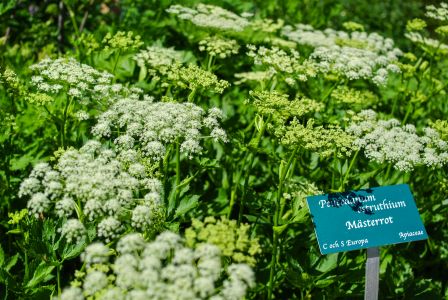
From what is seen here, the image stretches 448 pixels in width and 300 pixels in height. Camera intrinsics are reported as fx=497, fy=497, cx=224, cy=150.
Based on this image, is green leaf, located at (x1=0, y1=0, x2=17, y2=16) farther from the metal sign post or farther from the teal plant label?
the metal sign post

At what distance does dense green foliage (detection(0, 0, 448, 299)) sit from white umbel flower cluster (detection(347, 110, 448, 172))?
17 mm

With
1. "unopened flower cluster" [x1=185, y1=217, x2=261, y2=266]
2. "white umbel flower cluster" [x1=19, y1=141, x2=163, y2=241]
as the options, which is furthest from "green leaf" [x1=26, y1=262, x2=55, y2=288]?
"unopened flower cluster" [x1=185, y1=217, x2=261, y2=266]

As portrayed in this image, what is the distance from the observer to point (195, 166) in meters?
5.40

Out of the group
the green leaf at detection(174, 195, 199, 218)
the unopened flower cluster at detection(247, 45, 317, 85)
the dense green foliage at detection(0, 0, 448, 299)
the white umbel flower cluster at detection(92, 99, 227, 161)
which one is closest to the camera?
the dense green foliage at detection(0, 0, 448, 299)

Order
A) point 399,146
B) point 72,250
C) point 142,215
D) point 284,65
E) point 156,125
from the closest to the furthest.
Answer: point 142,215 < point 72,250 < point 156,125 < point 399,146 < point 284,65

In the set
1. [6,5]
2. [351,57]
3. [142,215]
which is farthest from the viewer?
[6,5]

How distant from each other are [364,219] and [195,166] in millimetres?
2153

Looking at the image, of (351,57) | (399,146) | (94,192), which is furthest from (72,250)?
(351,57)

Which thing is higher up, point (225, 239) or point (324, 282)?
point (225, 239)

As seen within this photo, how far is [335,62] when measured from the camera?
18.4 feet

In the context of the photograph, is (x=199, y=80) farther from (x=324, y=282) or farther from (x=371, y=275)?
(x=371, y=275)

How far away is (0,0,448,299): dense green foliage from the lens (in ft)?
9.84

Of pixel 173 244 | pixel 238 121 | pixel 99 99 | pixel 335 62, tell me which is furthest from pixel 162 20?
pixel 173 244

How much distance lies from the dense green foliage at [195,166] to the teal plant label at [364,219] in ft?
1.14
